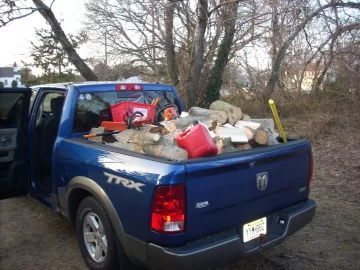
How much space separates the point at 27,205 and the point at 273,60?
10.9 m

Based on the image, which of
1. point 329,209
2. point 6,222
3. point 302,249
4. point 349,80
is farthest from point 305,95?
point 6,222

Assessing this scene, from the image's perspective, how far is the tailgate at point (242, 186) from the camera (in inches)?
102

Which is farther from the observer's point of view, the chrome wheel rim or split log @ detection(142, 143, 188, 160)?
the chrome wheel rim

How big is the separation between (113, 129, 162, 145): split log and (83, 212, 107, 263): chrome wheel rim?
74 cm

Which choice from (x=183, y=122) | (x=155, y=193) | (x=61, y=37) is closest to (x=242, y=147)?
(x=183, y=122)

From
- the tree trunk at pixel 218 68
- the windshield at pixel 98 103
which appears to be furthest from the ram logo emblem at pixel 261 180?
the tree trunk at pixel 218 68

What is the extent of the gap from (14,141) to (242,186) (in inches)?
101

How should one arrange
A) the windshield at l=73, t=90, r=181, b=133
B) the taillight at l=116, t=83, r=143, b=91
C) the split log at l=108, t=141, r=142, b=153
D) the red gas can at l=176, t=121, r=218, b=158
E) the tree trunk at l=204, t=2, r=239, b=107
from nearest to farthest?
the red gas can at l=176, t=121, r=218, b=158, the split log at l=108, t=141, r=142, b=153, the windshield at l=73, t=90, r=181, b=133, the taillight at l=116, t=83, r=143, b=91, the tree trunk at l=204, t=2, r=239, b=107

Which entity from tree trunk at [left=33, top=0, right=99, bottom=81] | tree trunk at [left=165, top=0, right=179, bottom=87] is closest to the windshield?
tree trunk at [left=165, top=0, right=179, bottom=87]

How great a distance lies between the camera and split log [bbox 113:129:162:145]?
3.07m

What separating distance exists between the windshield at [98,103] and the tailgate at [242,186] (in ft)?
5.83

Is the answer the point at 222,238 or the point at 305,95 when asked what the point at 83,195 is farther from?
the point at 305,95

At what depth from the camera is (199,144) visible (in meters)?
2.89

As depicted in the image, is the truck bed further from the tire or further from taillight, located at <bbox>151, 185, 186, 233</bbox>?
the tire
